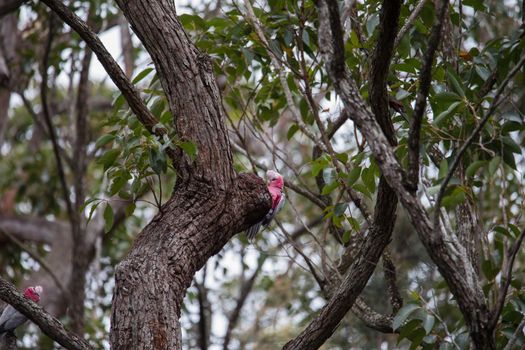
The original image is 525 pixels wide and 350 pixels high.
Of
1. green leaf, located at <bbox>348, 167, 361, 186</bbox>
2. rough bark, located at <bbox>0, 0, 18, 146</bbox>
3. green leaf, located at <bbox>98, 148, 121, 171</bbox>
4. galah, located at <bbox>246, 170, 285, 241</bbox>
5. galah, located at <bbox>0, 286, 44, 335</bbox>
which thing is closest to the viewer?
green leaf, located at <bbox>348, 167, 361, 186</bbox>

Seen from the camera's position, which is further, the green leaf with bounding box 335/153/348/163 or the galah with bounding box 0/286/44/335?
the galah with bounding box 0/286/44/335

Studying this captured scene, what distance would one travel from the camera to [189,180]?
8.54ft

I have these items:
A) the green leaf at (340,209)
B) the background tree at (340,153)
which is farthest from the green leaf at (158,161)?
the green leaf at (340,209)

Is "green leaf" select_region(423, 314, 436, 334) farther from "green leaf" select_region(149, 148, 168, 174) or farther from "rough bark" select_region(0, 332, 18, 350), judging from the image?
"rough bark" select_region(0, 332, 18, 350)

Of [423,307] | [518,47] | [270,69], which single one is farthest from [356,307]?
[518,47]

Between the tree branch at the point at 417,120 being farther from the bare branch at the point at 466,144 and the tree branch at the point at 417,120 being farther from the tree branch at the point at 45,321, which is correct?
the tree branch at the point at 45,321

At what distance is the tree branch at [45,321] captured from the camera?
89.9 inches

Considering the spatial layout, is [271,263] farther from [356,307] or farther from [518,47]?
[518,47]

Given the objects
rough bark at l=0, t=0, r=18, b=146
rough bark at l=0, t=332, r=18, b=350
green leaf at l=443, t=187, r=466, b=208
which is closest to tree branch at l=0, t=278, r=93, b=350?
rough bark at l=0, t=332, r=18, b=350

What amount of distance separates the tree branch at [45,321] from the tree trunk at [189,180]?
0.92ft

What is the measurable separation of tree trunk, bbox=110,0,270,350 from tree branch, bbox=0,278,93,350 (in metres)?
0.28

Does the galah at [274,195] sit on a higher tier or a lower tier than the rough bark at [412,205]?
higher

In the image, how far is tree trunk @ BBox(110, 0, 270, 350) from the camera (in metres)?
2.44

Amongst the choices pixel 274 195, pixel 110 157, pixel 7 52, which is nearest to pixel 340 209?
pixel 274 195
